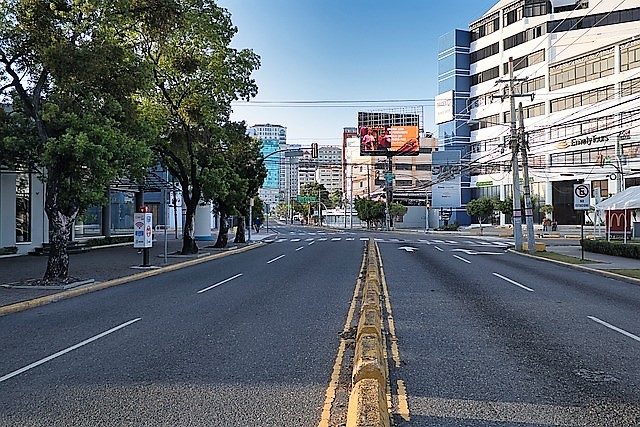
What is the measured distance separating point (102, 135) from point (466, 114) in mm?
77821

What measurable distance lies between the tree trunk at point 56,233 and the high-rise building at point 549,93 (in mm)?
46773

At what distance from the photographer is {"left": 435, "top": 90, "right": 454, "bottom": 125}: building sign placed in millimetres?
88250

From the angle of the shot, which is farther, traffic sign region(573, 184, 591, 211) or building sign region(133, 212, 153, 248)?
traffic sign region(573, 184, 591, 211)

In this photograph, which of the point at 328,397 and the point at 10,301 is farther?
the point at 10,301

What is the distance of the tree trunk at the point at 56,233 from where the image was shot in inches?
647

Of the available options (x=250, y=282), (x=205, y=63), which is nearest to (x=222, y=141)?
(x=205, y=63)

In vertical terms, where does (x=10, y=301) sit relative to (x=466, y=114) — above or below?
below

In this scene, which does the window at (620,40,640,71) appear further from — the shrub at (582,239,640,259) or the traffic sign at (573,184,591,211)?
the traffic sign at (573,184,591,211)

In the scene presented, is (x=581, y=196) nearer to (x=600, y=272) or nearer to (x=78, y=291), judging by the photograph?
(x=600, y=272)

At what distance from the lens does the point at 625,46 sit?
63625mm

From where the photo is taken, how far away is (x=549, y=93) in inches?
2876

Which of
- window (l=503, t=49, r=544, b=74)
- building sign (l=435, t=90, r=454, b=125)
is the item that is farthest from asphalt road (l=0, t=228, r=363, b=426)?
building sign (l=435, t=90, r=454, b=125)

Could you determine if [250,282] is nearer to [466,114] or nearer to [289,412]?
[289,412]

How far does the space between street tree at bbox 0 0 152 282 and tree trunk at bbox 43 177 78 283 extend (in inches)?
1.0
